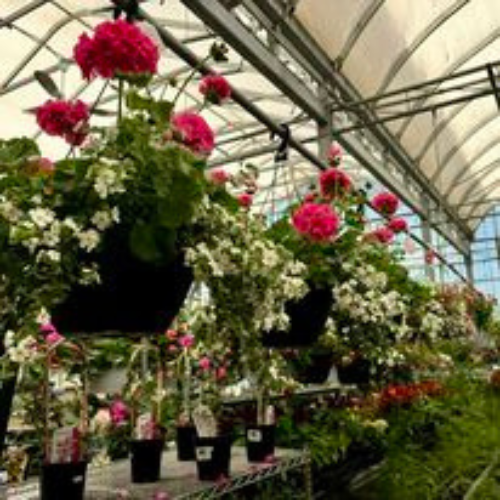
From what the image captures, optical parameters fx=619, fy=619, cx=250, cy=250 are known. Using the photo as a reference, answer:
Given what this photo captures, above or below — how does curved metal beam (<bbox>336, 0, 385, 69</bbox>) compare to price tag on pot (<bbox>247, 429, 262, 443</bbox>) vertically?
above

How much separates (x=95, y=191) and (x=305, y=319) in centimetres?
80

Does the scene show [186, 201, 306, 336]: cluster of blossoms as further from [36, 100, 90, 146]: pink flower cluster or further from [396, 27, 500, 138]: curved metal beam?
[396, 27, 500, 138]: curved metal beam

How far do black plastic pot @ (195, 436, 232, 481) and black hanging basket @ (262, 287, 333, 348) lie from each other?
35cm

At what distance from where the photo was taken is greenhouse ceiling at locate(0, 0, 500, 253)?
3205mm

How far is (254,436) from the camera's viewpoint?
1386 mm

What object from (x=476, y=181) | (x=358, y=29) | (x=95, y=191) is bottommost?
(x=95, y=191)

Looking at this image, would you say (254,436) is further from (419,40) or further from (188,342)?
(419,40)

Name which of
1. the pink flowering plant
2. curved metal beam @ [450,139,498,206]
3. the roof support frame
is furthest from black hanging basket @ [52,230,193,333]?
curved metal beam @ [450,139,498,206]

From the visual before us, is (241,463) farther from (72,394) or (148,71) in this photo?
(148,71)

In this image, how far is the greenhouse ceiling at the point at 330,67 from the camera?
321 centimetres

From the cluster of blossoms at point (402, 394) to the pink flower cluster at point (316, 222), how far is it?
130cm

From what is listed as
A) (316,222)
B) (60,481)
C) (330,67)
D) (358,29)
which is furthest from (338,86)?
(60,481)

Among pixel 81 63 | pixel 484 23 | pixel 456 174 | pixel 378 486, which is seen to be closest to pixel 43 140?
pixel 484 23

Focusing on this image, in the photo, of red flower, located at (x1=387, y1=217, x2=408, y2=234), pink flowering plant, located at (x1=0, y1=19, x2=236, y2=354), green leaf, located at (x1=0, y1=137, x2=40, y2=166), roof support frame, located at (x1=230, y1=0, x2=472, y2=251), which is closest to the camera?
pink flowering plant, located at (x1=0, y1=19, x2=236, y2=354)
